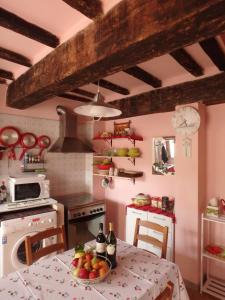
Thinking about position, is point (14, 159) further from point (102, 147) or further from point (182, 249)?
point (182, 249)

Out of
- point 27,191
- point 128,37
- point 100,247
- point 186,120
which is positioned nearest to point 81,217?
point 27,191

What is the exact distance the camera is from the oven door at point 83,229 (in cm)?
262

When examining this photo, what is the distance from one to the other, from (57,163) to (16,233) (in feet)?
3.84

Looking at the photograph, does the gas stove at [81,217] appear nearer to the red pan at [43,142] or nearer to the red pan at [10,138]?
the red pan at [43,142]

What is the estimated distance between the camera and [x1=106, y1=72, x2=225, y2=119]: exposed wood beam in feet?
6.70

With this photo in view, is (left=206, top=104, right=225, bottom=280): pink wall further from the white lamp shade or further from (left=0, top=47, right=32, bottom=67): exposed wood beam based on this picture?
(left=0, top=47, right=32, bottom=67): exposed wood beam

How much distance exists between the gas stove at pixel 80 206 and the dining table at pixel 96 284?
3.35ft

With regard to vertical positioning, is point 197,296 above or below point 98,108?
below

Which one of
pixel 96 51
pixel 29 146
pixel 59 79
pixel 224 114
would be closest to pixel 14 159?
pixel 29 146

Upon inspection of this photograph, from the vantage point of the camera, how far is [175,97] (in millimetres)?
2334

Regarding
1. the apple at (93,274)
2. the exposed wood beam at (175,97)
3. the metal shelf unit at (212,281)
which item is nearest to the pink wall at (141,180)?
the exposed wood beam at (175,97)

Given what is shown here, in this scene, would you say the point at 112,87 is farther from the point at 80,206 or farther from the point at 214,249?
the point at 214,249

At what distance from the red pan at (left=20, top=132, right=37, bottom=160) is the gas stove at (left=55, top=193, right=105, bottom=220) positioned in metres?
0.82

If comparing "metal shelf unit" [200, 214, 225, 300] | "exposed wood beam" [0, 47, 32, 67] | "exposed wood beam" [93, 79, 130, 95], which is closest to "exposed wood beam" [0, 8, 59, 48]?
"exposed wood beam" [0, 47, 32, 67]
